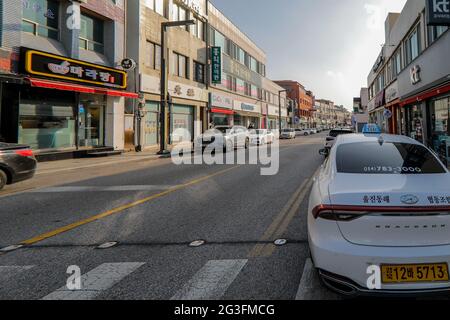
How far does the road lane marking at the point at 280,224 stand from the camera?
477cm

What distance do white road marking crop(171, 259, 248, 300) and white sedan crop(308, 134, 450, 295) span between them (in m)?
1.05

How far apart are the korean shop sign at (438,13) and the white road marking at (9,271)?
1570 cm

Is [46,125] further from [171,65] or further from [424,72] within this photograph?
[424,72]

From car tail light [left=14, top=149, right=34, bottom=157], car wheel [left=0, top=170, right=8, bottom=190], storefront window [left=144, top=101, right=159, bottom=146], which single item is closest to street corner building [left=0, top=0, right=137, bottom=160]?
storefront window [left=144, top=101, right=159, bottom=146]

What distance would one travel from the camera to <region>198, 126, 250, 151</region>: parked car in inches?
872

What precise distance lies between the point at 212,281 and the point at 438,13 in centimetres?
1486

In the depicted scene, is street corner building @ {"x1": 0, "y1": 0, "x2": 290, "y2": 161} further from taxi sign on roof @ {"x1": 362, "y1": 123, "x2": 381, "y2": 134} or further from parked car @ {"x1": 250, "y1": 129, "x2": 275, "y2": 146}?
taxi sign on roof @ {"x1": 362, "y1": 123, "x2": 381, "y2": 134}

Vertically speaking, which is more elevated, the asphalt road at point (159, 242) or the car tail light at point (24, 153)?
the car tail light at point (24, 153)

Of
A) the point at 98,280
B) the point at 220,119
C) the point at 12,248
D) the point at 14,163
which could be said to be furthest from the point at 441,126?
the point at 220,119

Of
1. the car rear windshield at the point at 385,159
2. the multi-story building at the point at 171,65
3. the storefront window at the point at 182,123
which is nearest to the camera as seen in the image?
the car rear windshield at the point at 385,159

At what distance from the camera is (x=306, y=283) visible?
3.73 m

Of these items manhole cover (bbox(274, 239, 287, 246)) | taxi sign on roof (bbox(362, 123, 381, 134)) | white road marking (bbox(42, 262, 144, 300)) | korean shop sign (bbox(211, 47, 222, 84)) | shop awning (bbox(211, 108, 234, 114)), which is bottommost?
white road marking (bbox(42, 262, 144, 300))

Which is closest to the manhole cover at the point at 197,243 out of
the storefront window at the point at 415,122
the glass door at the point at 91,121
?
the glass door at the point at 91,121

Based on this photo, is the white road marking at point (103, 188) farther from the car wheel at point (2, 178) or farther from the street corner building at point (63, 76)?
the street corner building at point (63, 76)
